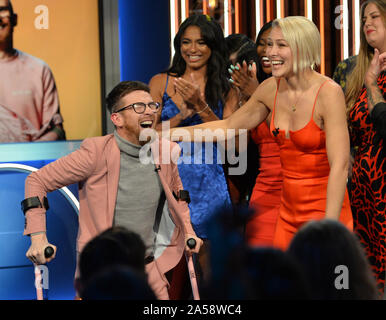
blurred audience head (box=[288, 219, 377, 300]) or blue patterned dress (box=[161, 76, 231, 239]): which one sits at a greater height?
blurred audience head (box=[288, 219, 377, 300])

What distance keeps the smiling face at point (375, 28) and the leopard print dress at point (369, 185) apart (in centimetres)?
15

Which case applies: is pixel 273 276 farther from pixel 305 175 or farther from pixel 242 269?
pixel 305 175

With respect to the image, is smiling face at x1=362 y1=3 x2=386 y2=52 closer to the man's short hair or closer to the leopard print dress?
the leopard print dress

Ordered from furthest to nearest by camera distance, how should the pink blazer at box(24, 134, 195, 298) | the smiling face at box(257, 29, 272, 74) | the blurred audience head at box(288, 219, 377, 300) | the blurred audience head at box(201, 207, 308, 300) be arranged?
the smiling face at box(257, 29, 272, 74) → the pink blazer at box(24, 134, 195, 298) → the blurred audience head at box(288, 219, 377, 300) → the blurred audience head at box(201, 207, 308, 300)

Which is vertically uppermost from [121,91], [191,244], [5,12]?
[5,12]

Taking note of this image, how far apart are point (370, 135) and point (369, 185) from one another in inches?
9.6

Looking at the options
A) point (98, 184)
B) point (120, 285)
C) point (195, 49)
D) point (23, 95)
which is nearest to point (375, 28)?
point (195, 49)

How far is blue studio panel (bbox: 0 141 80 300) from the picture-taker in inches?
167

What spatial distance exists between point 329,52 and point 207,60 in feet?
5.73

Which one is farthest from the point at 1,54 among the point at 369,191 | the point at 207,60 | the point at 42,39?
the point at 369,191

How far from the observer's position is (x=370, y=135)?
3.23 m

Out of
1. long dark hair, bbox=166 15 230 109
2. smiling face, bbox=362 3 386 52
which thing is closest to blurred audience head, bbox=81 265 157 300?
smiling face, bbox=362 3 386 52

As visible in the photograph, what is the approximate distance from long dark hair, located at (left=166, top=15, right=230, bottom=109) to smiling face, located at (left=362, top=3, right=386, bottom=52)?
0.88 metres
